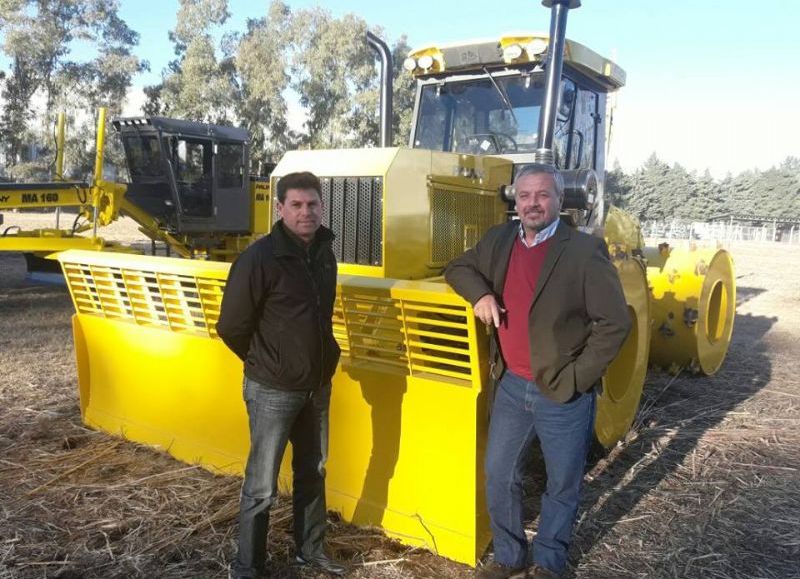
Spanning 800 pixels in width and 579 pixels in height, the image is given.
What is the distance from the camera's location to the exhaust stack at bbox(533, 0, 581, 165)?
165 inches

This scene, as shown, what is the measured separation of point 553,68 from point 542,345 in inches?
90.1

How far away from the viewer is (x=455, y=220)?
4.70 metres

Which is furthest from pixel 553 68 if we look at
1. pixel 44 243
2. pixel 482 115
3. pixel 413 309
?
pixel 44 243

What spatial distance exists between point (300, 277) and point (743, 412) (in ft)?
15.3

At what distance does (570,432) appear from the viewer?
9.20 ft

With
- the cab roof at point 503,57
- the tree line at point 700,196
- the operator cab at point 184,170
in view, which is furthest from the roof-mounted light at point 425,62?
the tree line at point 700,196

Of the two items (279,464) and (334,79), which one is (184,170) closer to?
(279,464)

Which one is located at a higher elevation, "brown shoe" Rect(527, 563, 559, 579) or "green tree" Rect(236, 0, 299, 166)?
"green tree" Rect(236, 0, 299, 166)

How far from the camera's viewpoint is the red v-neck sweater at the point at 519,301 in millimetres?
2834

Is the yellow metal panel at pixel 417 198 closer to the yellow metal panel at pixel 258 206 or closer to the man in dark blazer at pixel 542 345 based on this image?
the man in dark blazer at pixel 542 345

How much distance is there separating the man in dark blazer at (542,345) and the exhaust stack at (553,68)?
5.74 feet

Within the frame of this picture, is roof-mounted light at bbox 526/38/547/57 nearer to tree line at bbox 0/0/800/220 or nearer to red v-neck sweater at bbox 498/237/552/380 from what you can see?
red v-neck sweater at bbox 498/237/552/380

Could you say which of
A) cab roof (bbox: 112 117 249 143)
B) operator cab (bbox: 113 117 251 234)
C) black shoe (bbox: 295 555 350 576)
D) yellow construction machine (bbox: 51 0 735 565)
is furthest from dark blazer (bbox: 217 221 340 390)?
cab roof (bbox: 112 117 249 143)

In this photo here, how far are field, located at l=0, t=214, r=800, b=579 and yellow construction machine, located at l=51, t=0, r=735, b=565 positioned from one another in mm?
251
